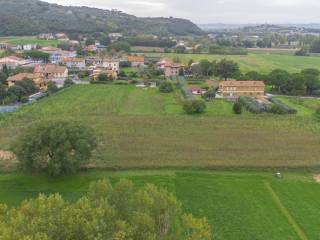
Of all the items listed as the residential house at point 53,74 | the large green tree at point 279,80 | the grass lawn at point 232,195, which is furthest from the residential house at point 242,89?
the grass lawn at point 232,195

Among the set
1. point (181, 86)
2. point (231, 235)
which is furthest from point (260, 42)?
point (231, 235)

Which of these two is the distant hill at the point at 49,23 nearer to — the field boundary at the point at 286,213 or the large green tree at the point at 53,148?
the large green tree at the point at 53,148

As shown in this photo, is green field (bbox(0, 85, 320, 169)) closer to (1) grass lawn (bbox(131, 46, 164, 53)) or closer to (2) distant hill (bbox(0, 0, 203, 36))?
(1) grass lawn (bbox(131, 46, 164, 53))

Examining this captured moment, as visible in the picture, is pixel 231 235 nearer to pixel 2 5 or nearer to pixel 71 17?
pixel 71 17

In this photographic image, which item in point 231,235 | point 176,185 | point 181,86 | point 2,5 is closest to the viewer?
point 231,235

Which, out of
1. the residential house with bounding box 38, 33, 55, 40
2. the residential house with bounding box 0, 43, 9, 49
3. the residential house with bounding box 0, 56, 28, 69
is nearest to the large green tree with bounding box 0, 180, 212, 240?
the residential house with bounding box 0, 56, 28, 69

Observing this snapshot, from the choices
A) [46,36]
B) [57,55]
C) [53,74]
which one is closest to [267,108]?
[53,74]
